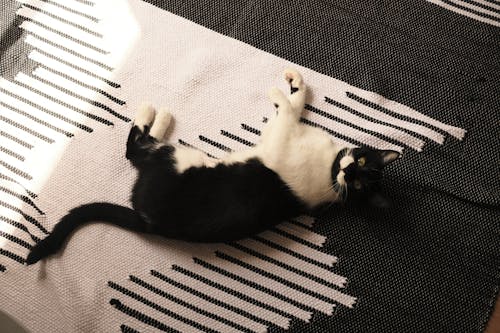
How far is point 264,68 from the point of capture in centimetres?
138

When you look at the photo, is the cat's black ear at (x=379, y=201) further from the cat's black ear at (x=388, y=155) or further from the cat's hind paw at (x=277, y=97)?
the cat's hind paw at (x=277, y=97)

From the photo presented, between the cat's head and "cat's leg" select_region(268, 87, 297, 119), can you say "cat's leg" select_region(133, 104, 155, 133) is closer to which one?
"cat's leg" select_region(268, 87, 297, 119)

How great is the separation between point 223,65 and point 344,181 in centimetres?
50

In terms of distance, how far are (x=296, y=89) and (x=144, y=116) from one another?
1.39ft

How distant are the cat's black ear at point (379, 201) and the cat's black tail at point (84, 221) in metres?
0.58

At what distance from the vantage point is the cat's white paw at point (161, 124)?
4.19ft

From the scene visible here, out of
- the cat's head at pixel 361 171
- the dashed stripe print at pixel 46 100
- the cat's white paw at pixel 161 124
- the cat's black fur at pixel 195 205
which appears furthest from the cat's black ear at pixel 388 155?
the dashed stripe print at pixel 46 100

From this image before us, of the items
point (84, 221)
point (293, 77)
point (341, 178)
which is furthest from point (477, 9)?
point (84, 221)

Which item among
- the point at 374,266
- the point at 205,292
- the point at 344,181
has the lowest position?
the point at 205,292

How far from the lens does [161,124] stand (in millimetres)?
1290

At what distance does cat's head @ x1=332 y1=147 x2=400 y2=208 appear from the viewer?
3.82 feet

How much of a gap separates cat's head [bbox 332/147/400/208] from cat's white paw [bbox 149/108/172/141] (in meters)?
0.47

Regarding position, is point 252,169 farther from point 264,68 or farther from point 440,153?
point 440,153

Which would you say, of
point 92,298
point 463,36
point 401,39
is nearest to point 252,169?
point 92,298
